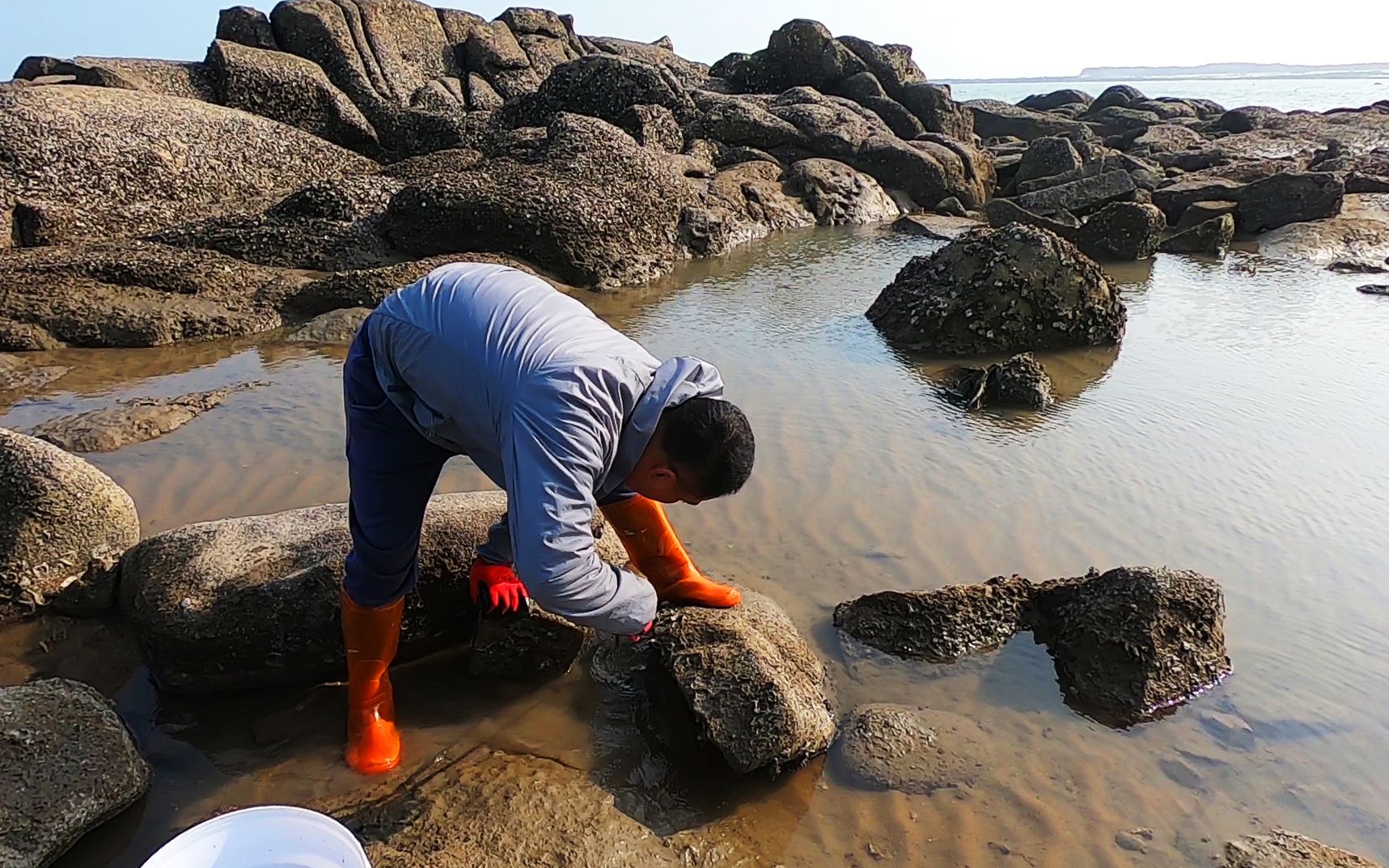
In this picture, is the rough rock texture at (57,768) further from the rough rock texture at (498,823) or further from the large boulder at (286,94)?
the large boulder at (286,94)

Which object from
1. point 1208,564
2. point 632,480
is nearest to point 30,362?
point 632,480

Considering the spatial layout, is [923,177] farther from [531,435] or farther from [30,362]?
[531,435]

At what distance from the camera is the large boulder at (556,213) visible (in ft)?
30.3

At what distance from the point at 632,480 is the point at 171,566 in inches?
74.8

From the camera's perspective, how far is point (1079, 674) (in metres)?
3.41

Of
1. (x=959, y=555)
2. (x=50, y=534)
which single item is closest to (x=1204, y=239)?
(x=959, y=555)

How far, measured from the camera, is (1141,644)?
3.37m

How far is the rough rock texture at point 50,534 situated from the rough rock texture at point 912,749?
2.91 m

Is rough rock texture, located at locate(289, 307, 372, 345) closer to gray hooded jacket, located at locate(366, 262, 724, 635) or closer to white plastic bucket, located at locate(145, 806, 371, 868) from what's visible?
gray hooded jacket, located at locate(366, 262, 724, 635)

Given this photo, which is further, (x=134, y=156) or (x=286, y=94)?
(x=286, y=94)

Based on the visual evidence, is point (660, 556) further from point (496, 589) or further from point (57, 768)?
point (57, 768)

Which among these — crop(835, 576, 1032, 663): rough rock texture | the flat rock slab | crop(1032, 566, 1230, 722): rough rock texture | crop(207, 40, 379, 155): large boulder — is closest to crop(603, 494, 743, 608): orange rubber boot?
crop(835, 576, 1032, 663): rough rock texture

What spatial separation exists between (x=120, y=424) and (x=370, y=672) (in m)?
3.24

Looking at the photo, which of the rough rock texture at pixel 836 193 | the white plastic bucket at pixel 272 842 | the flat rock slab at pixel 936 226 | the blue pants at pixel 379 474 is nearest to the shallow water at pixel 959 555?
the blue pants at pixel 379 474
